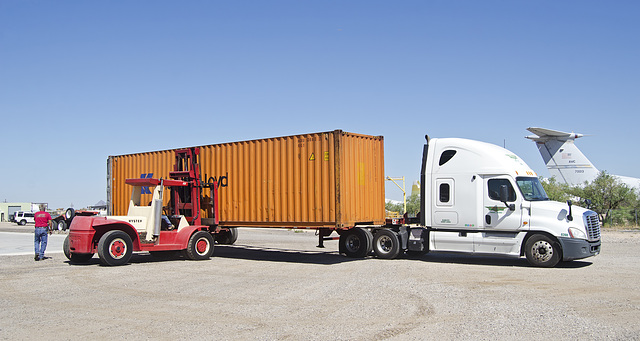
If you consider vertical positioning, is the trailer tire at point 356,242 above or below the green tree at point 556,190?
below

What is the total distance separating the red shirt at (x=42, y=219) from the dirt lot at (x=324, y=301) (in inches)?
57.6

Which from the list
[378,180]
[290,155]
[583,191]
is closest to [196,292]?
[290,155]

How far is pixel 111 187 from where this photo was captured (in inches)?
826

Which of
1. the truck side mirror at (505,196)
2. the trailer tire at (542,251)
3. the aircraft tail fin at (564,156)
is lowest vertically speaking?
the trailer tire at (542,251)

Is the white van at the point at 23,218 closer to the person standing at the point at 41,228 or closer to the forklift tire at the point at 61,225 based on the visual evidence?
the forklift tire at the point at 61,225

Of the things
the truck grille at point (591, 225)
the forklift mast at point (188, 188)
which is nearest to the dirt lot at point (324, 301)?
the truck grille at point (591, 225)

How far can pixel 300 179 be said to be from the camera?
50.0ft

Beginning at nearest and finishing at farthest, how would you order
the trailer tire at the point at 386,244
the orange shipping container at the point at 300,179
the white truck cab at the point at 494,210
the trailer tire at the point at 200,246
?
the white truck cab at the point at 494,210 → the orange shipping container at the point at 300,179 → the trailer tire at the point at 386,244 → the trailer tire at the point at 200,246

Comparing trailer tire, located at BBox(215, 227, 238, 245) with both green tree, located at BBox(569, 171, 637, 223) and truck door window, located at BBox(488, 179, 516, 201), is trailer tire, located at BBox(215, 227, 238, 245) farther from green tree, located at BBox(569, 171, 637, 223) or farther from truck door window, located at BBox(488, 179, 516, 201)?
green tree, located at BBox(569, 171, 637, 223)

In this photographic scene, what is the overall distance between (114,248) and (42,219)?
3653 mm

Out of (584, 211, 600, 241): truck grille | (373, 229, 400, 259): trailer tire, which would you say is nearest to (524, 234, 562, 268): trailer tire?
(584, 211, 600, 241): truck grille

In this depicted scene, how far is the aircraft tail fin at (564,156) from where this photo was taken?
135 ft

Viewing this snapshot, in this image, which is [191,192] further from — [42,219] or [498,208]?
[498,208]

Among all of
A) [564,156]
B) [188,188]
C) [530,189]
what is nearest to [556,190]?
[564,156]
